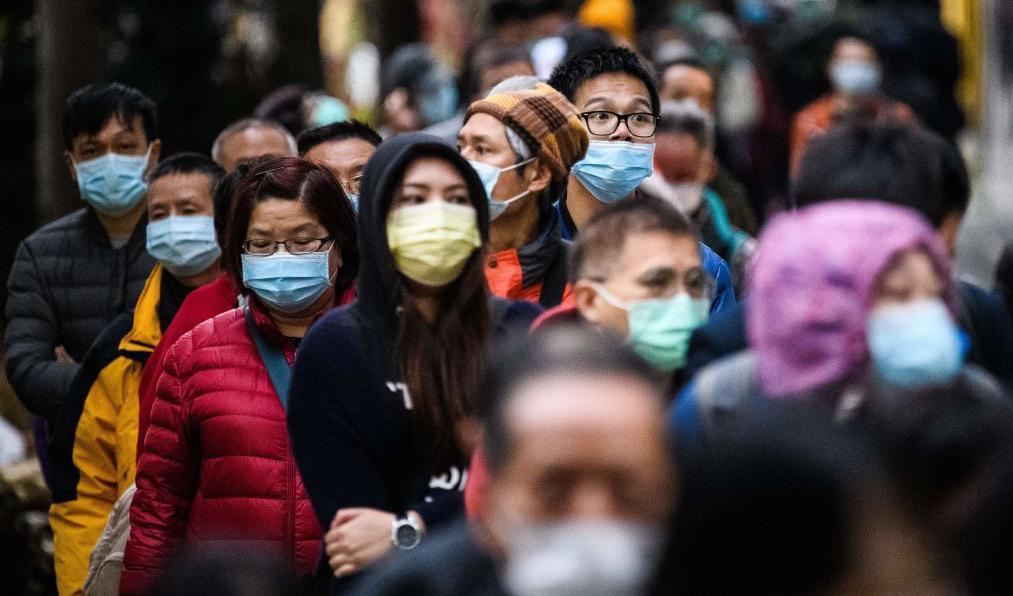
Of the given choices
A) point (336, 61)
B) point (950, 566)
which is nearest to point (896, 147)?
point (950, 566)

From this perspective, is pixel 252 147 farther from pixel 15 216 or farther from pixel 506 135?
pixel 15 216

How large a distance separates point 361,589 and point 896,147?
193 cm

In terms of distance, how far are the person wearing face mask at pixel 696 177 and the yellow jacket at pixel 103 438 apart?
2.46 metres

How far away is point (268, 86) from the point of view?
18.9 metres

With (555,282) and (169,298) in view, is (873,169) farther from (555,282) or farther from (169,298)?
(169,298)

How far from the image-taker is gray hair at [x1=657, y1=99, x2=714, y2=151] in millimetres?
9984

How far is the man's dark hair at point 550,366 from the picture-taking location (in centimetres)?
364

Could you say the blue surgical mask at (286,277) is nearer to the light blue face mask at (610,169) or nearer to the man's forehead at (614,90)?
the light blue face mask at (610,169)

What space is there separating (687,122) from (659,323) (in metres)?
4.80

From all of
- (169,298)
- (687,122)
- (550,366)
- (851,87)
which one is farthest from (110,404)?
(851,87)

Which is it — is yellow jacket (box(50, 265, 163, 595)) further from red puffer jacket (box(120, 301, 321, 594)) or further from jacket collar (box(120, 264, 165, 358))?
red puffer jacket (box(120, 301, 321, 594))

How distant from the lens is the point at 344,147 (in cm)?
798

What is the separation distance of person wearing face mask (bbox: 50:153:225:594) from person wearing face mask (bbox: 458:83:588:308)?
66.4 inches

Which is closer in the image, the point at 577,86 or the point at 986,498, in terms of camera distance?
the point at 986,498
